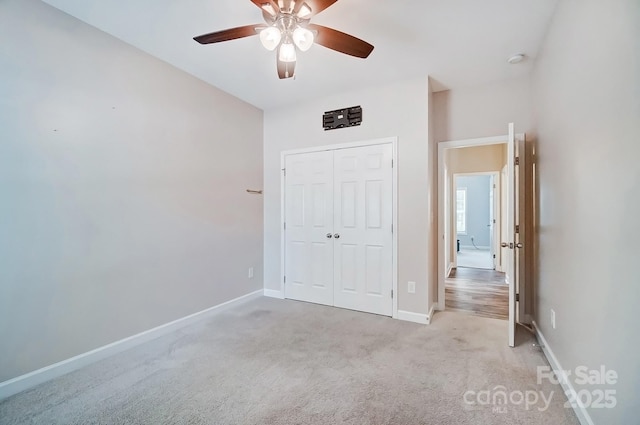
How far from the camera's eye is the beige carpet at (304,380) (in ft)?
5.42

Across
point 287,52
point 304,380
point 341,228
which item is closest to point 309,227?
point 341,228

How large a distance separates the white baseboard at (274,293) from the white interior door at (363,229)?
32.8 inches

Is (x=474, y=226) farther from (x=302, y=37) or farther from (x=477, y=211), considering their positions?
(x=302, y=37)

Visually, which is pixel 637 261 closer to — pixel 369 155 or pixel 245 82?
pixel 369 155

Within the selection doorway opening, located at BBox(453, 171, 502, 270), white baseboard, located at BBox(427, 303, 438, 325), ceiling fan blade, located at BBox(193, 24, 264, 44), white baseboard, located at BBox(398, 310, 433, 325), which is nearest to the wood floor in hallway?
white baseboard, located at BBox(427, 303, 438, 325)

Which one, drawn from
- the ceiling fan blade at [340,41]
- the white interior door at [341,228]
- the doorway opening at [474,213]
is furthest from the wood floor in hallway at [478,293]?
the doorway opening at [474,213]

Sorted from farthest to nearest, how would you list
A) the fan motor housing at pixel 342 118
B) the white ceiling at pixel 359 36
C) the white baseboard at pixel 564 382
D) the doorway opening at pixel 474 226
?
the doorway opening at pixel 474 226, the fan motor housing at pixel 342 118, the white ceiling at pixel 359 36, the white baseboard at pixel 564 382

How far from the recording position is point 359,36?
2369mm

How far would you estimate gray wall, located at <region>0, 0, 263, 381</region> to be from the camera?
1.89 meters

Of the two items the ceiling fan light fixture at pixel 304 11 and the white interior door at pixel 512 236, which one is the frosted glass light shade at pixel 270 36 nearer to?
the ceiling fan light fixture at pixel 304 11

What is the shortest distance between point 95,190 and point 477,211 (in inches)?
408

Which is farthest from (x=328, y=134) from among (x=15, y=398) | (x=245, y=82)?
(x=15, y=398)

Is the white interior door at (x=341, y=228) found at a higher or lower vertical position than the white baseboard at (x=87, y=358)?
higher

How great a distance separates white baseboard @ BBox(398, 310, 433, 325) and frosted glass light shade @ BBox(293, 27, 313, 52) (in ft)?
9.02
